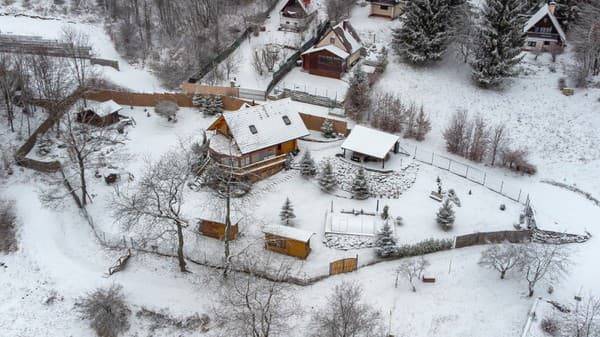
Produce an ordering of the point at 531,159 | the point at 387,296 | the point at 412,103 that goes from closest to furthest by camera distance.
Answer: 1. the point at 387,296
2. the point at 531,159
3. the point at 412,103

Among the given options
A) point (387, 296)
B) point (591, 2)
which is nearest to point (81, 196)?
point (387, 296)

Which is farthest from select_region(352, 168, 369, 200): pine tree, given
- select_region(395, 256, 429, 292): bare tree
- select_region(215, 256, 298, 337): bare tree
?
select_region(215, 256, 298, 337): bare tree

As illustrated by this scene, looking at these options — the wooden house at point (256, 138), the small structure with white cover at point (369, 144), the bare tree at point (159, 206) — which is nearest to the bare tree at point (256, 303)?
the bare tree at point (159, 206)

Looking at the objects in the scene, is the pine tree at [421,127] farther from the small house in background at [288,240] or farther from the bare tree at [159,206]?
the bare tree at [159,206]

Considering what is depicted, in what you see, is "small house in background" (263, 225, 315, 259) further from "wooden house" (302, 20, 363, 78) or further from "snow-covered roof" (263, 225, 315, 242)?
"wooden house" (302, 20, 363, 78)

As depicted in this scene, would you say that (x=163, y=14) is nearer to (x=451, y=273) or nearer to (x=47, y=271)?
(x=47, y=271)
